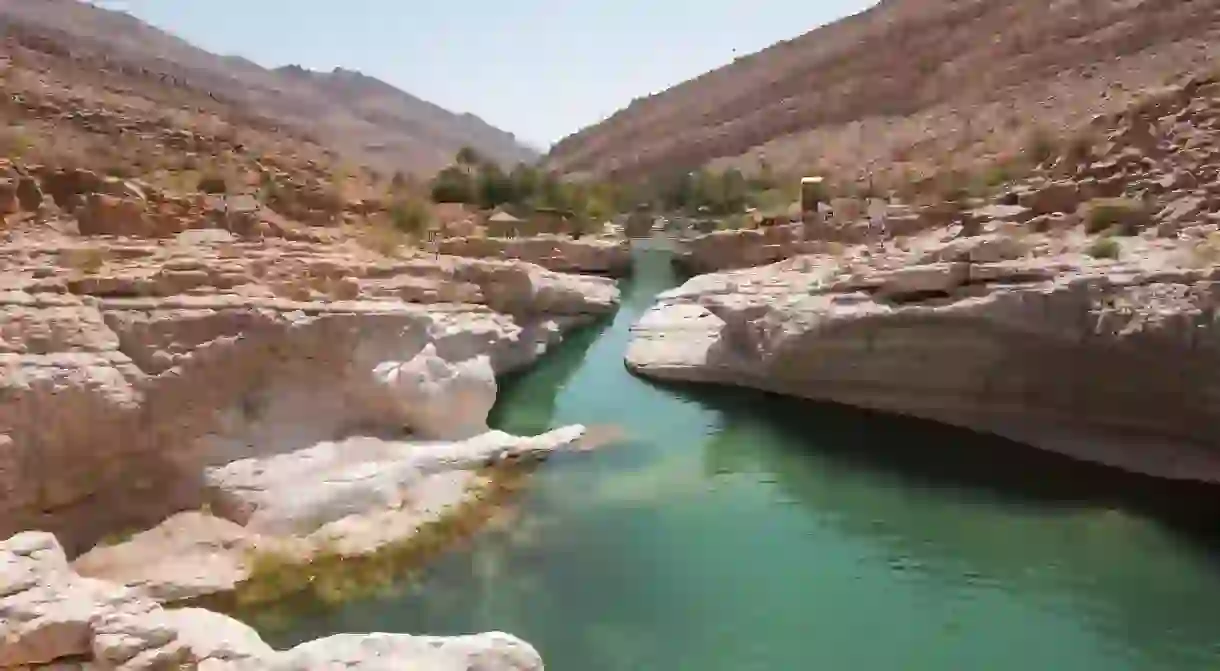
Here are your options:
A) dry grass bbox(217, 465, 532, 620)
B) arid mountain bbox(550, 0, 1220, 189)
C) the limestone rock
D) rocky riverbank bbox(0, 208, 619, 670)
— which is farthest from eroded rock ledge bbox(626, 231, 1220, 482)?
arid mountain bbox(550, 0, 1220, 189)

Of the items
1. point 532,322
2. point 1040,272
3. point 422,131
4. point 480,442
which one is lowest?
point 480,442

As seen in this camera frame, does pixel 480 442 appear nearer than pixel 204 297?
No

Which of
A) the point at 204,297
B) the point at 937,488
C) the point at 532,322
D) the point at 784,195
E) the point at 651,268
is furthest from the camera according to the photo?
the point at 784,195

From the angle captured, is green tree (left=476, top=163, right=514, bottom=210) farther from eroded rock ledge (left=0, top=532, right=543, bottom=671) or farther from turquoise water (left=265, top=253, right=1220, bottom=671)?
eroded rock ledge (left=0, top=532, right=543, bottom=671)

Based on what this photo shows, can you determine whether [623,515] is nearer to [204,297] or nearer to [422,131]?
[204,297]

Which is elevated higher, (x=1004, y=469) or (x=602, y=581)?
(x=1004, y=469)

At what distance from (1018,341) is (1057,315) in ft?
2.23

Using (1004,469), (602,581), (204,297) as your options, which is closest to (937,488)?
(1004,469)

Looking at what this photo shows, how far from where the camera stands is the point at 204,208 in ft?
41.8

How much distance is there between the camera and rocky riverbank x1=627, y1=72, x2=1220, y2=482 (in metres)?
10.6

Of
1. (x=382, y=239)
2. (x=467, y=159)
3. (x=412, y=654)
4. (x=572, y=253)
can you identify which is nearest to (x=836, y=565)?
(x=412, y=654)

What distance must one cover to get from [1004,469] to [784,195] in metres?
24.5

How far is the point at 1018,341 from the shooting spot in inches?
463

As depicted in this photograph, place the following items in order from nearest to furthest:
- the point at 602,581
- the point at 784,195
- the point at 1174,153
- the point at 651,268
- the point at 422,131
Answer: the point at 602,581 < the point at 1174,153 < the point at 651,268 < the point at 784,195 < the point at 422,131
